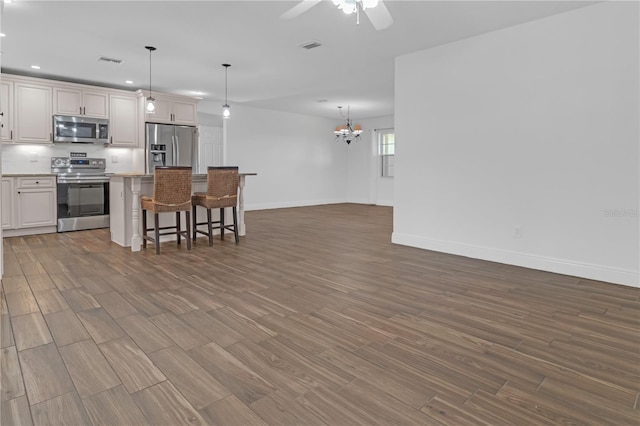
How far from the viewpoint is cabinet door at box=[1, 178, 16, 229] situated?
5414mm

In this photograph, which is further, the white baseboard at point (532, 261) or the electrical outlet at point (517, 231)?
the electrical outlet at point (517, 231)

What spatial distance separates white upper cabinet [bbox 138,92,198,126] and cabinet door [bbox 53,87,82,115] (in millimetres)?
976

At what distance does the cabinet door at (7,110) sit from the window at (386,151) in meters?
8.26

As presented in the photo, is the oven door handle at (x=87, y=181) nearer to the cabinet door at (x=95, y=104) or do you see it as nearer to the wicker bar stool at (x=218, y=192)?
the cabinet door at (x=95, y=104)

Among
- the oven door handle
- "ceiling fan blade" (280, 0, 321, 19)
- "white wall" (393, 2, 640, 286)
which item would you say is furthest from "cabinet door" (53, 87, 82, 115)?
"white wall" (393, 2, 640, 286)

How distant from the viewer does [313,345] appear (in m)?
2.14

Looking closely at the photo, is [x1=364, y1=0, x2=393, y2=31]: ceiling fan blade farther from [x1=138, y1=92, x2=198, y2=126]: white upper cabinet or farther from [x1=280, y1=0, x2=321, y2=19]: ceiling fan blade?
[x1=138, y1=92, x2=198, y2=126]: white upper cabinet

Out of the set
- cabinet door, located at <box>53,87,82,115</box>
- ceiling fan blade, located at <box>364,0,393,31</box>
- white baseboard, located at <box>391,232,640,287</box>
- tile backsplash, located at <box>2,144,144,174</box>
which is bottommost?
white baseboard, located at <box>391,232,640,287</box>

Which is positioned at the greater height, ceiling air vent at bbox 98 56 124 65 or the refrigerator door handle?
ceiling air vent at bbox 98 56 124 65

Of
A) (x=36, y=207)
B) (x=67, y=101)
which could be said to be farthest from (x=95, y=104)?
(x=36, y=207)

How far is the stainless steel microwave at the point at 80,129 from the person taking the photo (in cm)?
605

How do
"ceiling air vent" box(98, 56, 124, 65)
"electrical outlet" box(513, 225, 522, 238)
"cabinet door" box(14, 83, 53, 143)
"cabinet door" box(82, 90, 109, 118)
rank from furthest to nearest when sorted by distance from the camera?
"cabinet door" box(82, 90, 109, 118)
"cabinet door" box(14, 83, 53, 143)
"ceiling air vent" box(98, 56, 124, 65)
"electrical outlet" box(513, 225, 522, 238)

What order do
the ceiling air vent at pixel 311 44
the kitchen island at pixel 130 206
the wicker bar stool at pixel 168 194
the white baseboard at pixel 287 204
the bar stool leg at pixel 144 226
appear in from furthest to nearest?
the white baseboard at pixel 287 204
the bar stool leg at pixel 144 226
the kitchen island at pixel 130 206
the ceiling air vent at pixel 311 44
the wicker bar stool at pixel 168 194

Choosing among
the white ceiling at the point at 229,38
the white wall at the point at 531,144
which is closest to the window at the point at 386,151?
the white ceiling at the point at 229,38
